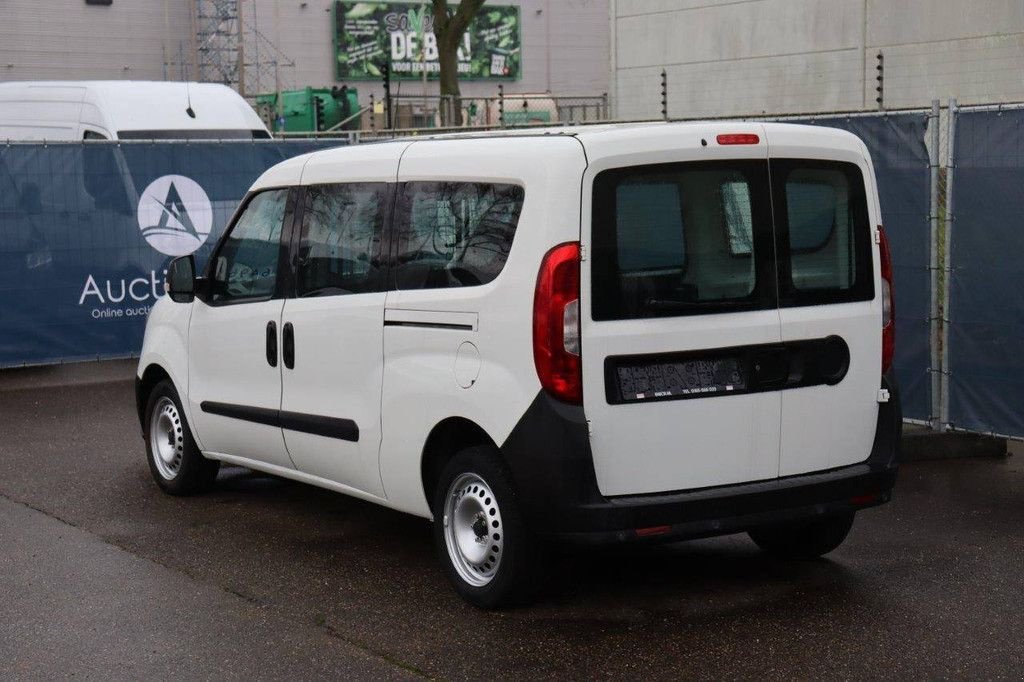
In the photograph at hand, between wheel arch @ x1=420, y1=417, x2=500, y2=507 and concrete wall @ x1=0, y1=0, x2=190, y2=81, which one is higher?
concrete wall @ x1=0, y1=0, x2=190, y2=81

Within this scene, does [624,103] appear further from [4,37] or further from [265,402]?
[4,37]

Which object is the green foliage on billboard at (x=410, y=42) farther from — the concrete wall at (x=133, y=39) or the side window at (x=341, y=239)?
the side window at (x=341, y=239)

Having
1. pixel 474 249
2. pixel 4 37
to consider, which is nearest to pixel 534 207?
pixel 474 249

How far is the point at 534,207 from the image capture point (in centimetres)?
568

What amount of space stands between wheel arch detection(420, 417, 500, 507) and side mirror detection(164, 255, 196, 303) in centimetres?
227

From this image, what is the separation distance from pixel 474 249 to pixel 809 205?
137cm

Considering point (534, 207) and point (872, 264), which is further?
point (872, 264)

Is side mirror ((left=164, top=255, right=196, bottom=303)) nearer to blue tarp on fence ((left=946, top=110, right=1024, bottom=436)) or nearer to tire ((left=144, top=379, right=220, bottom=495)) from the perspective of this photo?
tire ((left=144, top=379, right=220, bottom=495))

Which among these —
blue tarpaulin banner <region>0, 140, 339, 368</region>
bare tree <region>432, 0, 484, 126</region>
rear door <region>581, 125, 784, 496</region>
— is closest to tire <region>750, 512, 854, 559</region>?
rear door <region>581, 125, 784, 496</region>

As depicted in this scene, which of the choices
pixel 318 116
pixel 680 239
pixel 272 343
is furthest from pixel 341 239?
pixel 318 116

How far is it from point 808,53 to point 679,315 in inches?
866

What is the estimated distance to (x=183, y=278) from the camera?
26.2ft

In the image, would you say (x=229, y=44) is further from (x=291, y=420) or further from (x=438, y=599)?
(x=438, y=599)

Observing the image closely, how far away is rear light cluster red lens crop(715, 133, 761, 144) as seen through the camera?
5852mm
